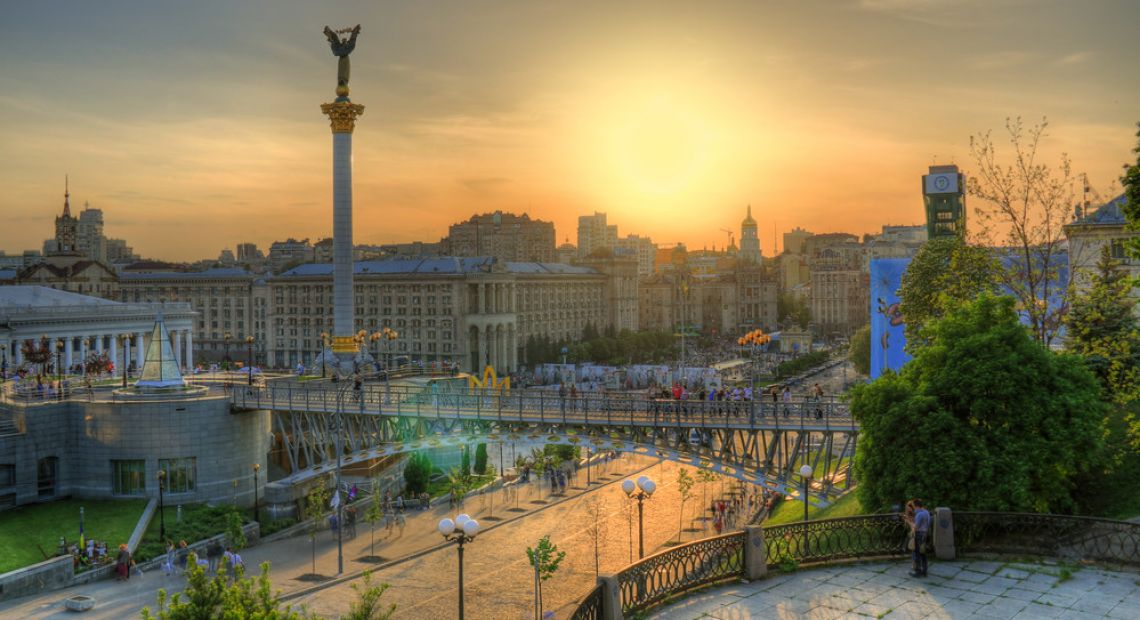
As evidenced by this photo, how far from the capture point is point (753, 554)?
18391mm

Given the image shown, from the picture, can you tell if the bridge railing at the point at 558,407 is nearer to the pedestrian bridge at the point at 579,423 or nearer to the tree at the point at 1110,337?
the pedestrian bridge at the point at 579,423

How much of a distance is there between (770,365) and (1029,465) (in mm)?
97581

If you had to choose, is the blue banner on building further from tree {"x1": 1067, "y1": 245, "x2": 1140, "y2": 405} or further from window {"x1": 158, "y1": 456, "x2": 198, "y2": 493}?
window {"x1": 158, "y1": 456, "x2": 198, "y2": 493}

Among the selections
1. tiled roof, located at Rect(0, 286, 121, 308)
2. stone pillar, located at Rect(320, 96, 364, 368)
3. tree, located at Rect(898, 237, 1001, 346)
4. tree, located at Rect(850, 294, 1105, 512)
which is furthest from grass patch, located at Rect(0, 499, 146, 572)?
tiled roof, located at Rect(0, 286, 121, 308)

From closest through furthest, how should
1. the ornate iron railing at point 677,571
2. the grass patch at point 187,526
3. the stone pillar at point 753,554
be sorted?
the ornate iron railing at point 677,571
the stone pillar at point 753,554
the grass patch at point 187,526

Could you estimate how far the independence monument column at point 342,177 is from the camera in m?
59.8

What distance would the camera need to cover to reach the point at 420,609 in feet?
99.9

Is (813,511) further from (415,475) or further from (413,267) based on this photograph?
(413,267)

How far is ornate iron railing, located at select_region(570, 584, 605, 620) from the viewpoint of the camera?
47.7ft

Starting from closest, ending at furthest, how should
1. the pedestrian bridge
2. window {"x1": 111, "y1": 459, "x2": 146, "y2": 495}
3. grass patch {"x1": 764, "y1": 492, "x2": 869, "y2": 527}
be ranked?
grass patch {"x1": 764, "y1": 492, "x2": 869, "y2": 527}, the pedestrian bridge, window {"x1": 111, "y1": 459, "x2": 146, "y2": 495}

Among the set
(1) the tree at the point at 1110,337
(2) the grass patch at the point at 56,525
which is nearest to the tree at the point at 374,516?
(2) the grass patch at the point at 56,525

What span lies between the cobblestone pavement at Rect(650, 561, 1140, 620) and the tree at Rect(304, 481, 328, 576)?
2393cm

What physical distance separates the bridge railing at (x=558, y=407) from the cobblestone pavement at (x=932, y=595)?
13.2 meters

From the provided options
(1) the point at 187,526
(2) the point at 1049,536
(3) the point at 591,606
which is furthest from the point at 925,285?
(3) the point at 591,606
